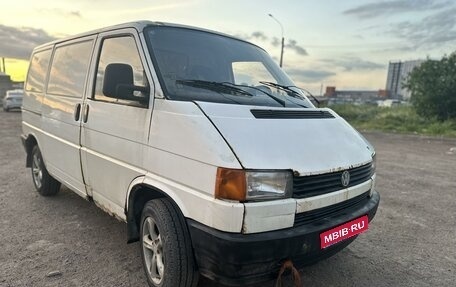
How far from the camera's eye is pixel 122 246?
12.3ft

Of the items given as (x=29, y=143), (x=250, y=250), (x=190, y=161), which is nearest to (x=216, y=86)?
(x=190, y=161)

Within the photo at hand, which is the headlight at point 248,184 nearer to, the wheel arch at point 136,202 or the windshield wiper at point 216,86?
the wheel arch at point 136,202

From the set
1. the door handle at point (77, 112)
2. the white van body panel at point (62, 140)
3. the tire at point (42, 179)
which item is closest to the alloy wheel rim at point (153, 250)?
the white van body panel at point (62, 140)

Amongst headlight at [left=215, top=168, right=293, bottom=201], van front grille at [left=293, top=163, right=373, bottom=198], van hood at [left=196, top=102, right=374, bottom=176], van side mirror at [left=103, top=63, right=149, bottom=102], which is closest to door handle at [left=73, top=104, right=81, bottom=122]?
van side mirror at [left=103, top=63, right=149, bottom=102]

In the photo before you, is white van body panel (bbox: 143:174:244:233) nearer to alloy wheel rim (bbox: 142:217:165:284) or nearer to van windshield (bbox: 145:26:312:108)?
alloy wheel rim (bbox: 142:217:165:284)

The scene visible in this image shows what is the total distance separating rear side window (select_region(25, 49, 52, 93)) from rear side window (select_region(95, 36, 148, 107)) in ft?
6.02

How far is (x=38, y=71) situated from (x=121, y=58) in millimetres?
2685

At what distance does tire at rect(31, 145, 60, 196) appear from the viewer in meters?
5.16

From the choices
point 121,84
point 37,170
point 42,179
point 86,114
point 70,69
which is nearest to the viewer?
point 121,84

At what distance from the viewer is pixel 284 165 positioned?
2.35m

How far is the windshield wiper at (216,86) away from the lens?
9.68 feet

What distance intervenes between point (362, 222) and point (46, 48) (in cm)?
467

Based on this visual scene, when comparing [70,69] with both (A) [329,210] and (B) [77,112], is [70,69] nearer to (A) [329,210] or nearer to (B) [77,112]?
(B) [77,112]

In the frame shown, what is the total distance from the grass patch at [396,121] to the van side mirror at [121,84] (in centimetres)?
1746
